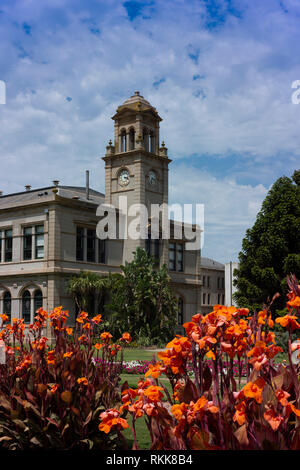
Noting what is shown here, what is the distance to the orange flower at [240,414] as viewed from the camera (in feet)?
11.5

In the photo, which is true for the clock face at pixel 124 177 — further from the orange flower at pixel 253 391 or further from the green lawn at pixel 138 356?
the orange flower at pixel 253 391

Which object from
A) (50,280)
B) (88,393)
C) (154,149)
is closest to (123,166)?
(154,149)

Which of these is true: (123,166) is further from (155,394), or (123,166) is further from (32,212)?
(155,394)

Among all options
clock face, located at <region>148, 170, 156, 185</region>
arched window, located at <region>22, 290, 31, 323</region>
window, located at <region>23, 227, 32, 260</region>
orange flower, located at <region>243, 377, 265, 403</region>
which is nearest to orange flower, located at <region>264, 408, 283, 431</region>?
orange flower, located at <region>243, 377, 265, 403</region>

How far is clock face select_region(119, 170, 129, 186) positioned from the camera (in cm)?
4210

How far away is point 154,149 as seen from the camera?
142 ft

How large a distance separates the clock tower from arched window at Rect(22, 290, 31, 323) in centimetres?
811

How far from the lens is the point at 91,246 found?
1528 inches

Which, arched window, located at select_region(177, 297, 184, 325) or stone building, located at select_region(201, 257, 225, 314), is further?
stone building, located at select_region(201, 257, 225, 314)

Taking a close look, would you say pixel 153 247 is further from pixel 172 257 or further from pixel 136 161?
pixel 136 161

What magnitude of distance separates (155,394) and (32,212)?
34.7 m

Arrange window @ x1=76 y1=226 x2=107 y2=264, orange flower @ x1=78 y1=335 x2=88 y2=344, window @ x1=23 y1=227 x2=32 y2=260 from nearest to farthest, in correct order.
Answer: orange flower @ x1=78 y1=335 x2=88 y2=344, window @ x1=23 y1=227 x2=32 y2=260, window @ x1=76 y1=226 x2=107 y2=264

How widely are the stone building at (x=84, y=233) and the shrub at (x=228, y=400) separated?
31962 mm

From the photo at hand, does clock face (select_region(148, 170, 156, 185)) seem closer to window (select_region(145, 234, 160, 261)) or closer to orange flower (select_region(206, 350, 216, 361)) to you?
window (select_region(145, 234, 160, 261))
